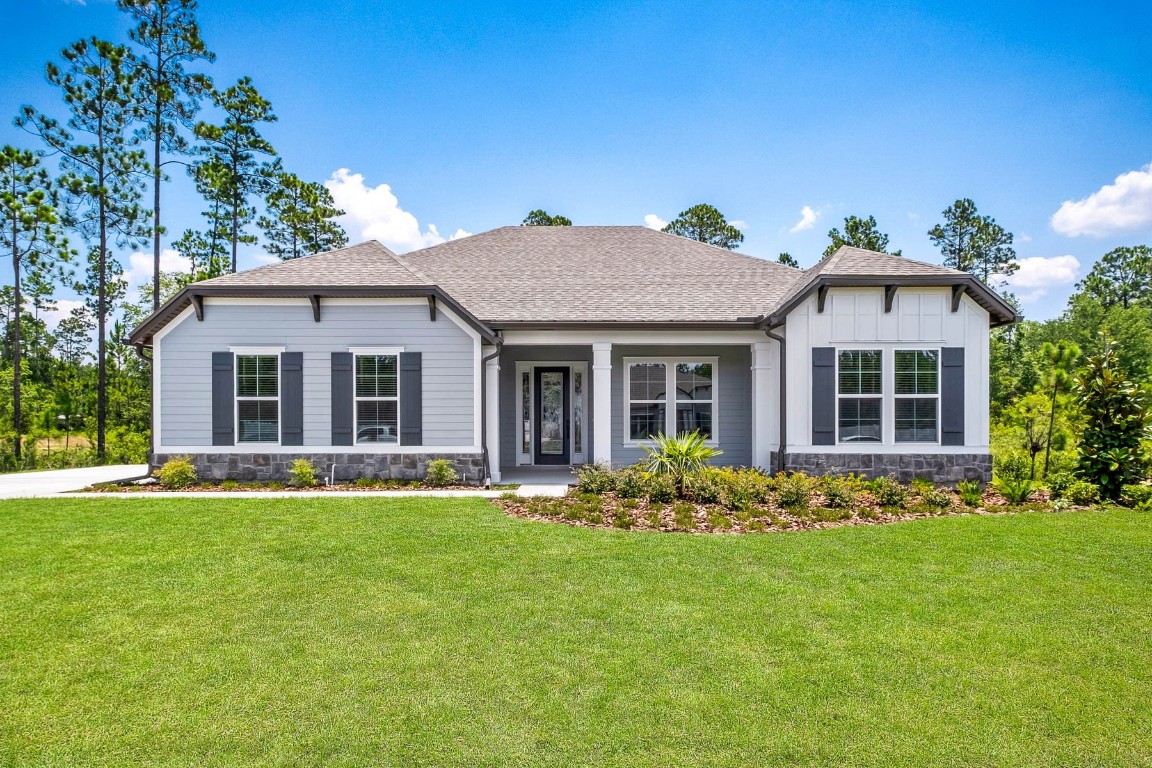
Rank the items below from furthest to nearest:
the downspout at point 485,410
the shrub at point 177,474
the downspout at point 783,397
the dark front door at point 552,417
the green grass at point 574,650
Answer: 1. the dark front door at point 552,417
2. the downspout at point 485,410
3. the downspout at point 783,397
4. the shrub at point 177,474
5. the green grass at point 574,650

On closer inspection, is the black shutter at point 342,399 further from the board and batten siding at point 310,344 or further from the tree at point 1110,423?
the tree at point 1110,423

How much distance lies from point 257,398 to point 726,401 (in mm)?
8928

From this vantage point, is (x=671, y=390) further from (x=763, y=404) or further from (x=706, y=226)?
(x=706, y=226)

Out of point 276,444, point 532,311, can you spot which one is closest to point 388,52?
point 532,311

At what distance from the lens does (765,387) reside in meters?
10.9

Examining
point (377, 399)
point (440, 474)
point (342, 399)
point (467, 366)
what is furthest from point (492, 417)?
point (342, 399)

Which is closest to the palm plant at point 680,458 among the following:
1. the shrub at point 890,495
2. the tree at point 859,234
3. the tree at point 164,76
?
the shrub at point 890,495

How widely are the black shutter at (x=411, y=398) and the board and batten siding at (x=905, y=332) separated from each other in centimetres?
661

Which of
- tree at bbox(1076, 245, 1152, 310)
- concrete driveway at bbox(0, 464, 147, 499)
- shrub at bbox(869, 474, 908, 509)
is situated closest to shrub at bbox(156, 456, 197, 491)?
concrete driveway at bbox(0, 464, 147, 499)

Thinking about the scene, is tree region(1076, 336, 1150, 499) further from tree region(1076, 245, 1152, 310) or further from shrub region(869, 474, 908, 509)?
tree region(1076, 245, 1152, 310)

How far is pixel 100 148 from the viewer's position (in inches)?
679

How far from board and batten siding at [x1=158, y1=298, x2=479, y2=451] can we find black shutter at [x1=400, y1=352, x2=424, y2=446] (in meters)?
0.11

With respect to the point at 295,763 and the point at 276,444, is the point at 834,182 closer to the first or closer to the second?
the point at 276,444

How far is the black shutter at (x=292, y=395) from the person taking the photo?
1019 cm
